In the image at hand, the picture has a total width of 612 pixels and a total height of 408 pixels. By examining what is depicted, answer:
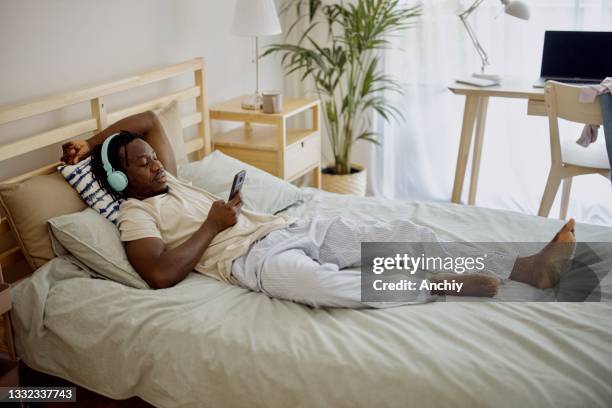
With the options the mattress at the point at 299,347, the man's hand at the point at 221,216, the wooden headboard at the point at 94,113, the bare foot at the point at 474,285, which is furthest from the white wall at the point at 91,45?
the bare foot at the point at 474,285

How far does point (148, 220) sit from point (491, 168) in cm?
231

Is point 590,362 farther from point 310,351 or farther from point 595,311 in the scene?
point 310,351

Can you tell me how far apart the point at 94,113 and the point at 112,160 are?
0.41 meters

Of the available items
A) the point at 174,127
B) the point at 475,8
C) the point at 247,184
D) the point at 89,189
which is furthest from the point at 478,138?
the point at 89,189

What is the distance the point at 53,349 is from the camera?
1.95 meters

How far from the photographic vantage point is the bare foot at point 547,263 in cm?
196

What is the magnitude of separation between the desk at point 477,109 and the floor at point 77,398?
2079 mm

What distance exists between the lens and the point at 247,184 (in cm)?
261

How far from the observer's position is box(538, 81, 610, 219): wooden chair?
9.19 feet

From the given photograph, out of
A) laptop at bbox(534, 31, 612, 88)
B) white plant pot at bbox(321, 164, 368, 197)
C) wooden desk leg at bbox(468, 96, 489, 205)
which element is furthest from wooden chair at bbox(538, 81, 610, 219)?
white plant pot at bbox(321, 164, 368, 197)

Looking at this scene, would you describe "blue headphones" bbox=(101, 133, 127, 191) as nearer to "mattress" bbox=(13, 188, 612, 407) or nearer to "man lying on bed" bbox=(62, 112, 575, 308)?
"man lying on bed" bbox=(62, 112, 575, 308)

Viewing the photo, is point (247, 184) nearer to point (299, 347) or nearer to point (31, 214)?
point (31, 214)

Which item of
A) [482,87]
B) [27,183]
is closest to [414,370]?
[27,183]

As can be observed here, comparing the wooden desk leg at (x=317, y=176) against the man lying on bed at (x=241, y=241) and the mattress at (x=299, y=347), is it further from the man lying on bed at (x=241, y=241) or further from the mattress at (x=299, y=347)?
the mattress at (x=299, y=347)
